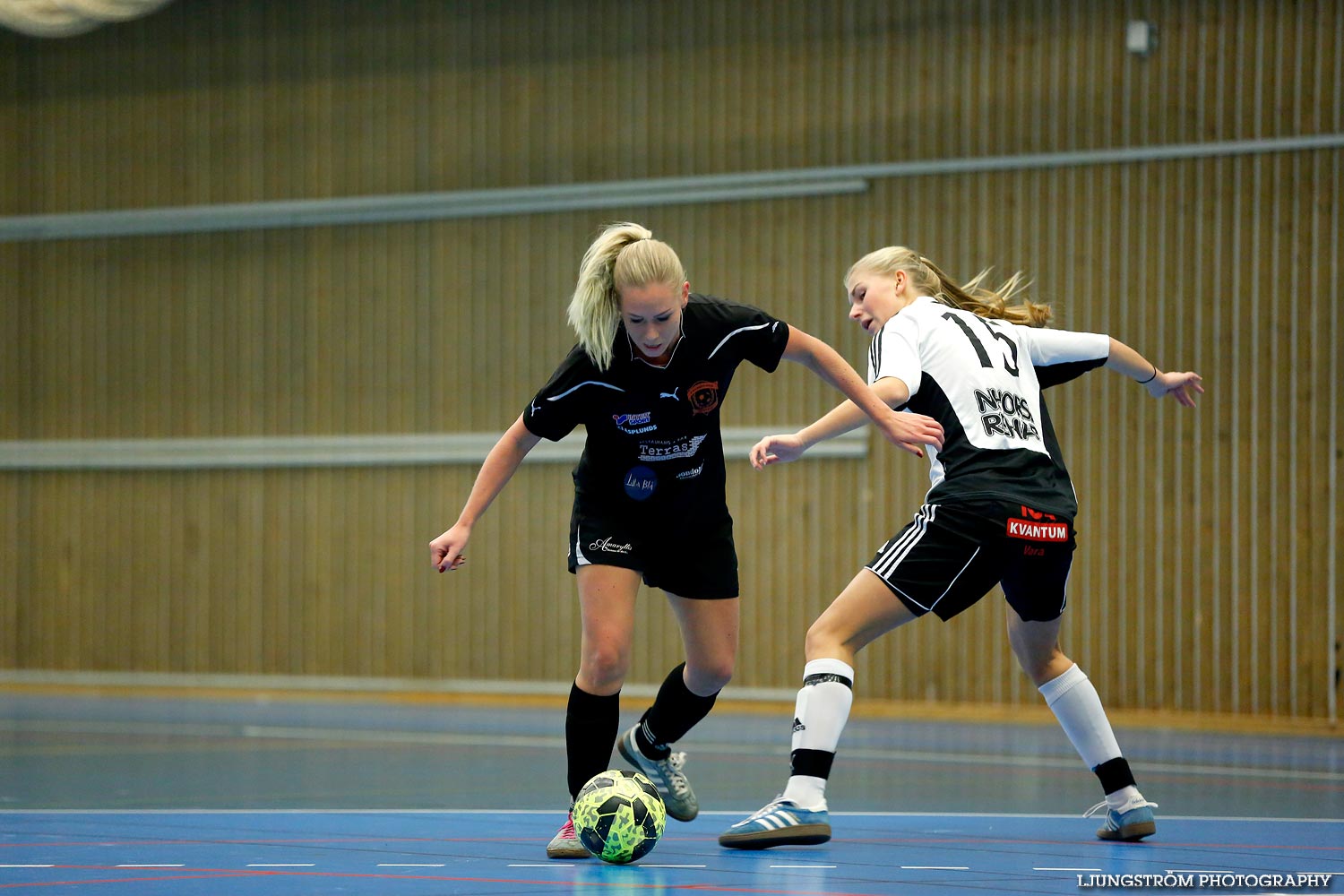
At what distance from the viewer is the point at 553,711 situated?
12273mm

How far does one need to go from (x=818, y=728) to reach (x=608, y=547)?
0.79 metres

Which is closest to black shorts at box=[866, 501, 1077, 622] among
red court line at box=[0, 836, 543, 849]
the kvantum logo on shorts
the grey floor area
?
the kvantum logo on shorts

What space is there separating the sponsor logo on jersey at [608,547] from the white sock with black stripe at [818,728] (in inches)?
24.8

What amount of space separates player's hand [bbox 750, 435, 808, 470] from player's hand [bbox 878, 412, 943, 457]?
25cm

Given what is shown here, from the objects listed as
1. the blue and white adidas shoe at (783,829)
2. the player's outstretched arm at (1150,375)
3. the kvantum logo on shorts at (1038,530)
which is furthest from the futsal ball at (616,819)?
the player's outstretched arm at (1150,375)

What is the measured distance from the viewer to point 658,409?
4.49m

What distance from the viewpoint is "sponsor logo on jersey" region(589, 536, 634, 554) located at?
455 cm

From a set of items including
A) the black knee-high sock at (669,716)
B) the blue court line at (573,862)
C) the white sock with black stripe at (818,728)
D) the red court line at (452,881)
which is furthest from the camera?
the black knee-high sock at (669,716)

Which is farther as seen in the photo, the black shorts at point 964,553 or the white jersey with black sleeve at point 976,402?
the white jersey with black sleeve at point 976,402

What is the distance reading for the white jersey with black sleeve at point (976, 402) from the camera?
468 cm

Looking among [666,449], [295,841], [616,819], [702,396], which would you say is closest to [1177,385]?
[702,396]

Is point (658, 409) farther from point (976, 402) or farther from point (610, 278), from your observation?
Result: point (976, 402)

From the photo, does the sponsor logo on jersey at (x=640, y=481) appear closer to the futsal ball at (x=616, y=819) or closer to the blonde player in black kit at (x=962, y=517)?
the blonde player in black kit at (x=962, y=517)

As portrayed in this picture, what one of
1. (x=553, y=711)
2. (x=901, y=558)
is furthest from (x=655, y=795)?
(x=553, y=711)
